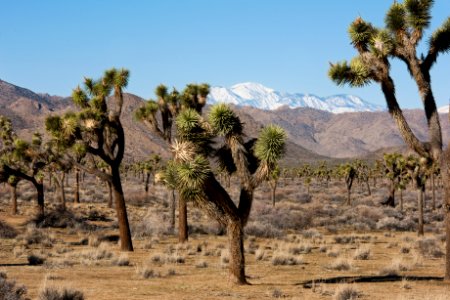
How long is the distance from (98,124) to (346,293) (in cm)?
1176

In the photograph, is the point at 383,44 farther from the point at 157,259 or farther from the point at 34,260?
the point at 34,260

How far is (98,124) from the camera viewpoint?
21.4 m

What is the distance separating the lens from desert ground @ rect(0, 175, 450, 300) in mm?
14203

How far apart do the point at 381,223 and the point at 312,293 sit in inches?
1080

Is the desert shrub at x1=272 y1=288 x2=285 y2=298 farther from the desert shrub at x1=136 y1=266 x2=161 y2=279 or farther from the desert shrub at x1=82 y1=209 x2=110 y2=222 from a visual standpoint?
the desert shrub at x1=82 y1=209 x2=110 y2=222

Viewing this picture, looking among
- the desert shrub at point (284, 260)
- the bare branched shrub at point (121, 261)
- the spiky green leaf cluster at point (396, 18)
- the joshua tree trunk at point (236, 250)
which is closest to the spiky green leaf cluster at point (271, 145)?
the joshua tree trunk at point (236, 250)

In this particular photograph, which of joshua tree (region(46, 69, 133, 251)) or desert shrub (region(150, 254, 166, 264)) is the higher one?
joshua tree (region(46, 69, 133, 251))

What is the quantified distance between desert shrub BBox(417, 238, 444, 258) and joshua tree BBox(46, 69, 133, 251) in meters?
12.5

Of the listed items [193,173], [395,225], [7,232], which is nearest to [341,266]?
[193,173]

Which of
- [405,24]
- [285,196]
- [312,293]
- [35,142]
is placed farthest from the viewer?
[285,196]

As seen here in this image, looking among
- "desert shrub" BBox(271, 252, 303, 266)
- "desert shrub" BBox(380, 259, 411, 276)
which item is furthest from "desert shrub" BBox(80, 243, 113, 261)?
"desert shrub" BBox(380, 259, 411, 276)

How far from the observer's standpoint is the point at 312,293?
14117 millimetres

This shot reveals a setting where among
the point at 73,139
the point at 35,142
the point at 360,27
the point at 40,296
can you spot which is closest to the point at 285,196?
the point at 35,142

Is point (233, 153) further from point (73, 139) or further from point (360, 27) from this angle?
point (73, 139)
